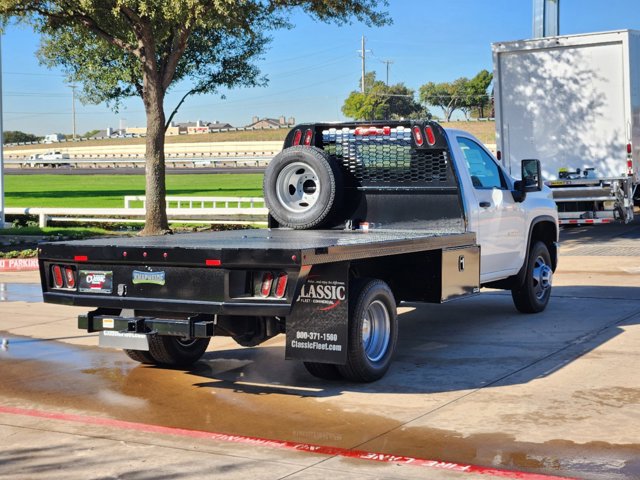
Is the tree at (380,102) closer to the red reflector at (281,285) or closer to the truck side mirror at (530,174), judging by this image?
the truck side mirror at (530,174)

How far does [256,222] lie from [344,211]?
1671cm

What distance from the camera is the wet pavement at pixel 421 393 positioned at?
20.1ft

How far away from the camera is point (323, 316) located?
725 centimetres

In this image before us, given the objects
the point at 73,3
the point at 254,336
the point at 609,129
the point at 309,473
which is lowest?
the point at 309,473

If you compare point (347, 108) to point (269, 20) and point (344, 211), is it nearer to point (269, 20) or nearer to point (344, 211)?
point (269, 20)

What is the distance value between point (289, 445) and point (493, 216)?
451 cm

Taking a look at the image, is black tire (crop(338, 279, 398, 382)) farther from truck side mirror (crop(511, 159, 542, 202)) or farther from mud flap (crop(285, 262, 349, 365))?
truck side mirror (crop(511, 159, 542, 202))

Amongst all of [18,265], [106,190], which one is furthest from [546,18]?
[106,190]

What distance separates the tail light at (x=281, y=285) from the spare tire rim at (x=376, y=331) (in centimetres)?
103

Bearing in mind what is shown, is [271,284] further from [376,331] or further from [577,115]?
[577,115]

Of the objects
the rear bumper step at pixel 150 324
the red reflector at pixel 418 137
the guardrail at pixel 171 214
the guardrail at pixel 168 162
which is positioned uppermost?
the guardrail at pixel 168 162

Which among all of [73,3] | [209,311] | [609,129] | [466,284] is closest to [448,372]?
[466,284]

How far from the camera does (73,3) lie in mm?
20469

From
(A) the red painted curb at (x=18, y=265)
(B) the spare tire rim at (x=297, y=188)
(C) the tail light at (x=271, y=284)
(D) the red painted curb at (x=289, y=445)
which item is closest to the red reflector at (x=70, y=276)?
(D) the red painted curb at (x=289, y=445)
